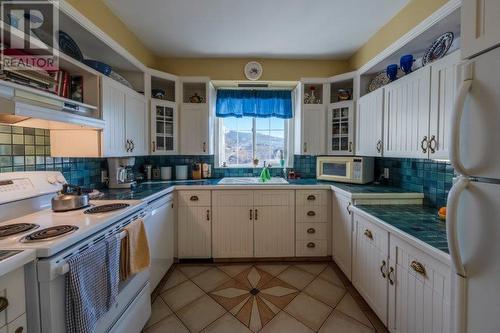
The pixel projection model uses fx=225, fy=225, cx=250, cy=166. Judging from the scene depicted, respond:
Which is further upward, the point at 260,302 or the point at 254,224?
the point at 254,224

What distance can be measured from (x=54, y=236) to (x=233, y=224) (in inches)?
71.7

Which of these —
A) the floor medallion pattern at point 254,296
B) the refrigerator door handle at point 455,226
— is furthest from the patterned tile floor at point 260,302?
the refrigerator door handle at point 455,226

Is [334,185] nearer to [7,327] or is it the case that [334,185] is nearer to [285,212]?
[285,212]

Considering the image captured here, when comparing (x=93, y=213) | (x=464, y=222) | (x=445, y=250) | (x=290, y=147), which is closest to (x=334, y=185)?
(x=290, y=147)

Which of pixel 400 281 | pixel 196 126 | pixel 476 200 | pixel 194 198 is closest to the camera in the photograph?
pixel 476 200

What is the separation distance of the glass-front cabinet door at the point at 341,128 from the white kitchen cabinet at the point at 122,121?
7.60 feet

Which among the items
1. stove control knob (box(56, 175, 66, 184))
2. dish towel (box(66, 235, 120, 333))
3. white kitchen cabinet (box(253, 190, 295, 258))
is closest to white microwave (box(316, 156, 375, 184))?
white kitchen cabinet (box(253, 190, 295, 258))

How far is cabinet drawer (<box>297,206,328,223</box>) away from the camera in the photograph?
2.67 metres

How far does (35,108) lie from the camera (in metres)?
1.12

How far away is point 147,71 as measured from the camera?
8.66 ft

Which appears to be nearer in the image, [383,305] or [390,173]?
[383,305]

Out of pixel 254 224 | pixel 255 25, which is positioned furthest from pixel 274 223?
pixel 255 25

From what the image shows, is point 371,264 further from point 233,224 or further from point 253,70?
point 253,70

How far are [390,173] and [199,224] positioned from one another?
2.28 metres
